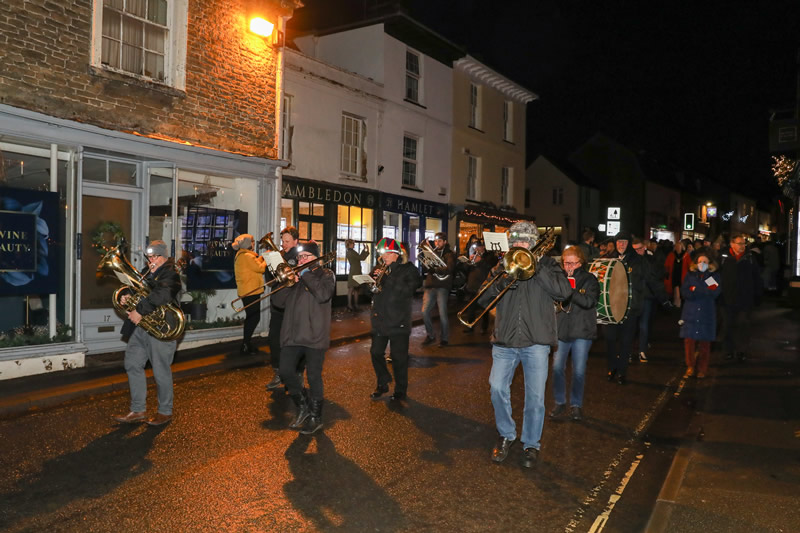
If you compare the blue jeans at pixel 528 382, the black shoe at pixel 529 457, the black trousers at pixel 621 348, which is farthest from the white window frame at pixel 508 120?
the black shoe at pixel 529 457

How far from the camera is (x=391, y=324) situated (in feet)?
25.4

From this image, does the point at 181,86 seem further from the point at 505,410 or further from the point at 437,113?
the point at 437,113

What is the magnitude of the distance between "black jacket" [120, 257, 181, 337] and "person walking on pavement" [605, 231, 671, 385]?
5432mm

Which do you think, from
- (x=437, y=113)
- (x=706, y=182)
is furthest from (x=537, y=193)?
(x=706, y=182)

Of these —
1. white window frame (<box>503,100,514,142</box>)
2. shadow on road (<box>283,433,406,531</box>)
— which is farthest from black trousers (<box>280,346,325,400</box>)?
white window frame (<box>503,100,514,142</box>)

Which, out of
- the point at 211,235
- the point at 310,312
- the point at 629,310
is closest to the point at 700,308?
the point at 629,310

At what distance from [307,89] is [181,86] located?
6429 mm

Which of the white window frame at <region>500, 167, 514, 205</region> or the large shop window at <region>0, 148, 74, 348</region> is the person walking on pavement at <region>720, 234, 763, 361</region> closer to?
the large shop window at <region>0, 148, 74, 348</region>

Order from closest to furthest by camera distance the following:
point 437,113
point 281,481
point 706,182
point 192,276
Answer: point 281,481, point 192,276, point 437,113, point 706,182

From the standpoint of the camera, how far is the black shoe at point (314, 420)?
6230mm

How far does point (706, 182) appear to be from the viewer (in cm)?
6184

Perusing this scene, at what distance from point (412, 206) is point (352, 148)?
334 cm

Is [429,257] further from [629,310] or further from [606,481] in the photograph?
[606,481]

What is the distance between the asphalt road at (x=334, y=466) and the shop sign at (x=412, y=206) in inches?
499
